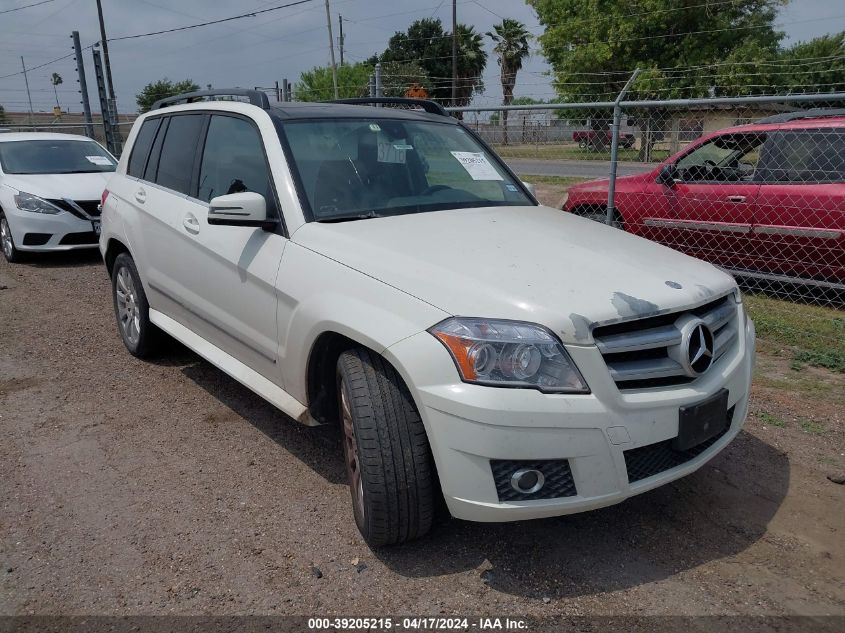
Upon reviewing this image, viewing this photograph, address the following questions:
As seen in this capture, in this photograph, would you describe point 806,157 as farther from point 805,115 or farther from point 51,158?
point 51,158

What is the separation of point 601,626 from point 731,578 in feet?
2.04

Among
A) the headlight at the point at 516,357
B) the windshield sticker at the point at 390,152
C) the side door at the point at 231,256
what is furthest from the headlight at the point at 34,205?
the headlight at the point at 516,357

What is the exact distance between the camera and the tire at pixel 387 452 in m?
2.65

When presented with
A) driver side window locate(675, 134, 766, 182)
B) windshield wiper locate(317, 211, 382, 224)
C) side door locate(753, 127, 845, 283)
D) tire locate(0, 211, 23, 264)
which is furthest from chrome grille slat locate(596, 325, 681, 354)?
tire locate(0, 211, 23, 264)

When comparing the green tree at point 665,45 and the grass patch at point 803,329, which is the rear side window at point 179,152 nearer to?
the grass patch at point 803,329

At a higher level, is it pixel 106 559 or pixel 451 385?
pixel 451 385

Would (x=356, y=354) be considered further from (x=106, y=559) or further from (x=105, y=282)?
(x=105, y=282)

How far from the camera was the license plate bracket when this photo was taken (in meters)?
2.64

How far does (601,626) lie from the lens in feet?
8.16

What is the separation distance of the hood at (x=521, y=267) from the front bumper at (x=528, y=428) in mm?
184

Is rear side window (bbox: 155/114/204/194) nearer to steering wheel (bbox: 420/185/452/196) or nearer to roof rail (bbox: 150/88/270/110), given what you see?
roof rail (bbox: 150/88/270/110)

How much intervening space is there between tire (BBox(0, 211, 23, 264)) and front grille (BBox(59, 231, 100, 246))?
0.64 m

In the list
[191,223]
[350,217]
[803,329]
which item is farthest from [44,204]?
[803,329]

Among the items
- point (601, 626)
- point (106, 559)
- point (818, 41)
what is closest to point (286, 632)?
point (106, 559)
